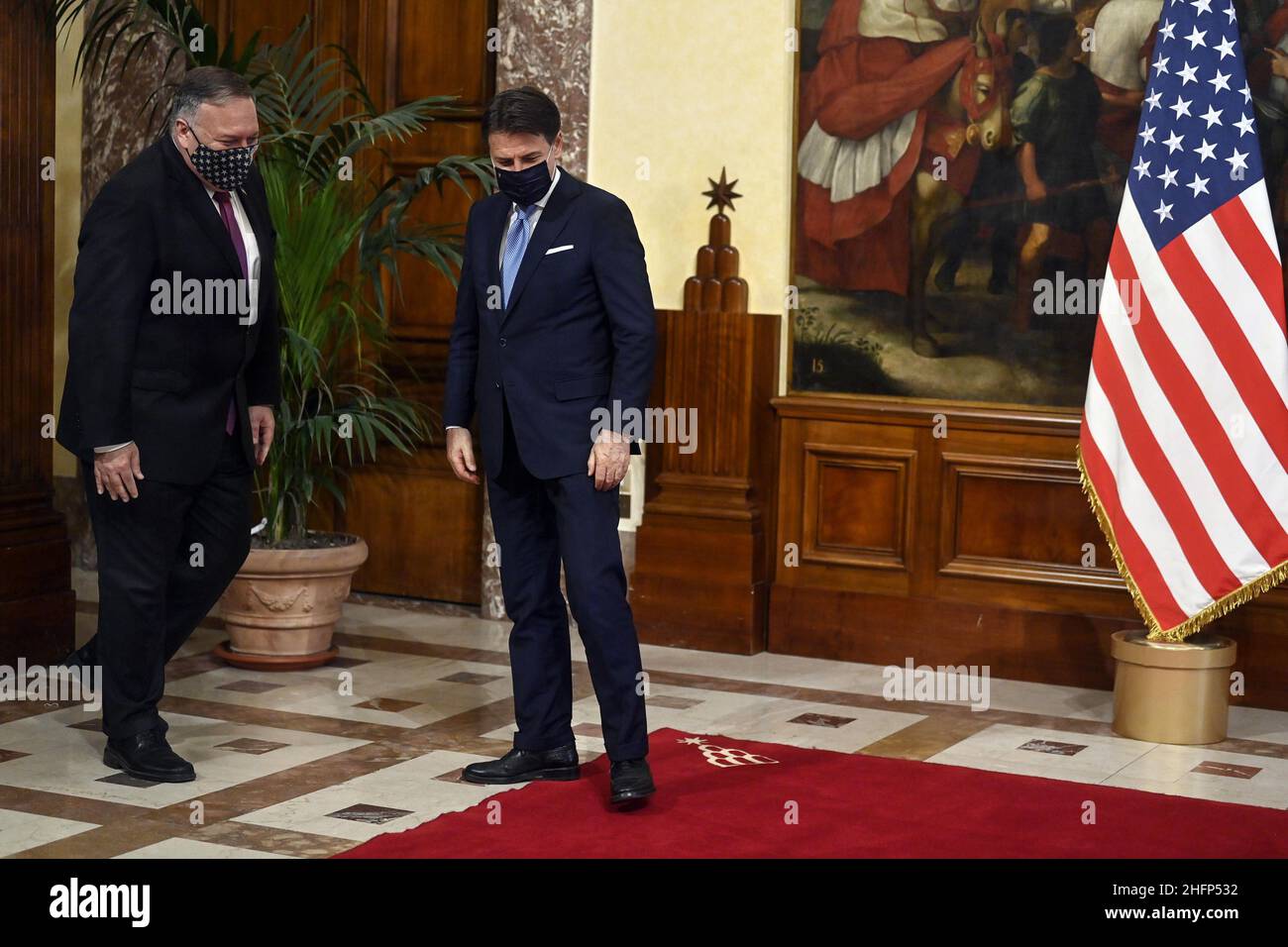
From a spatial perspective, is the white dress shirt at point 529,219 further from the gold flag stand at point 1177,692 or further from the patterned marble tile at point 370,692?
the gold flag stand at point 1177,692

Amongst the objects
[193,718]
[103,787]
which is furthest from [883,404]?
[103,787]

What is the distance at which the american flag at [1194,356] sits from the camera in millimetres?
5496

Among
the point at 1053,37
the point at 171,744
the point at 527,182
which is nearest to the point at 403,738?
the point at 171,744

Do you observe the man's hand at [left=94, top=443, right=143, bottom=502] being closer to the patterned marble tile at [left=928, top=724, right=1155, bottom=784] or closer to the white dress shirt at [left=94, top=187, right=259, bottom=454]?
the white dress shirt at [left=94, top=187, right=259, bottom=454]

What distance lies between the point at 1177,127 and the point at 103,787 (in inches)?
151

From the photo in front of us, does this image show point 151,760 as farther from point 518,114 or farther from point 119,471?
point 518,114

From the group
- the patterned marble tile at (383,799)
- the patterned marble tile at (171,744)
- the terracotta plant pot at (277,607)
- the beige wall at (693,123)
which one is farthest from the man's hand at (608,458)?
the beige wall at (693,123)

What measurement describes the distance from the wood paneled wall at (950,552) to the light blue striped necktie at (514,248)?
2.46m

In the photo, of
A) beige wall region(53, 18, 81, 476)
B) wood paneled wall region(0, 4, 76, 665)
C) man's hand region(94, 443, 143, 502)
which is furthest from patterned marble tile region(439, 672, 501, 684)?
beige wall region(53, 18, 81, 476)

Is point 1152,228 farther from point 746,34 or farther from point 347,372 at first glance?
point 347,372

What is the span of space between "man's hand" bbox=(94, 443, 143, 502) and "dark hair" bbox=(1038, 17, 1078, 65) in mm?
3554

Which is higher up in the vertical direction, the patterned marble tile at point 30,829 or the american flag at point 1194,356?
the american flag at point 1194,356

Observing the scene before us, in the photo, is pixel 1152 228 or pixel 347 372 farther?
pixel 347 372

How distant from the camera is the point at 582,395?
14.4ft
